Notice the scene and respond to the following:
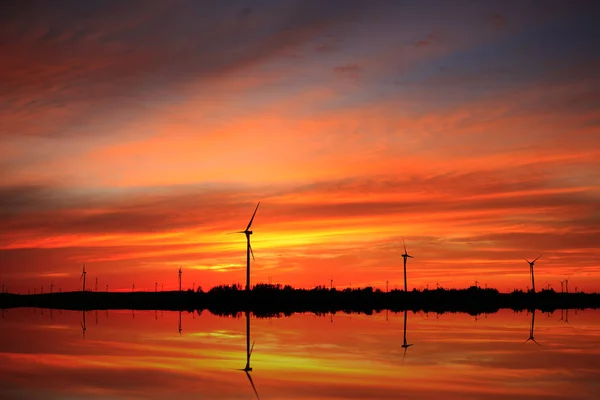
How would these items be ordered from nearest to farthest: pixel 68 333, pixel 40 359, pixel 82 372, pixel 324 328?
1. pixel 82 372
2. pixel 40 359
3. pixel 68 333
4. pixel 324 328

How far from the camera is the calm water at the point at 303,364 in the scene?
32.3 metres

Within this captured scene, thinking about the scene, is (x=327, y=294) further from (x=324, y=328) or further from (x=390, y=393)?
(x=390, y=393)

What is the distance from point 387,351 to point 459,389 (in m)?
14.6

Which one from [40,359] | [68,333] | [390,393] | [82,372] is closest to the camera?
[390,393]

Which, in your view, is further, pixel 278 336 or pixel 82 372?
pixel 278 336

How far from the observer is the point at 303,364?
40.8 meters

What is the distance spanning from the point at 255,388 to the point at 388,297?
426ft

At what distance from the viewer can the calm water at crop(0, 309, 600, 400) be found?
32312 millimetres

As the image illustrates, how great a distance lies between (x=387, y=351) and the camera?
47.3 meters

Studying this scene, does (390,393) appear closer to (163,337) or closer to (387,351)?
(387,351)

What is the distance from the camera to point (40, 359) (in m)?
44.1

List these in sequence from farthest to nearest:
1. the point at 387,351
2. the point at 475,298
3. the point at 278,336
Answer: the point at 475,298
the point at 278,336
the point at 387,351

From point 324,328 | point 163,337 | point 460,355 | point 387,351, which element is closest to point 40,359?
point 163,337

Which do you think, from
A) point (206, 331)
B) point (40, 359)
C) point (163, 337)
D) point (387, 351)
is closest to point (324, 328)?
point (206, 331)
